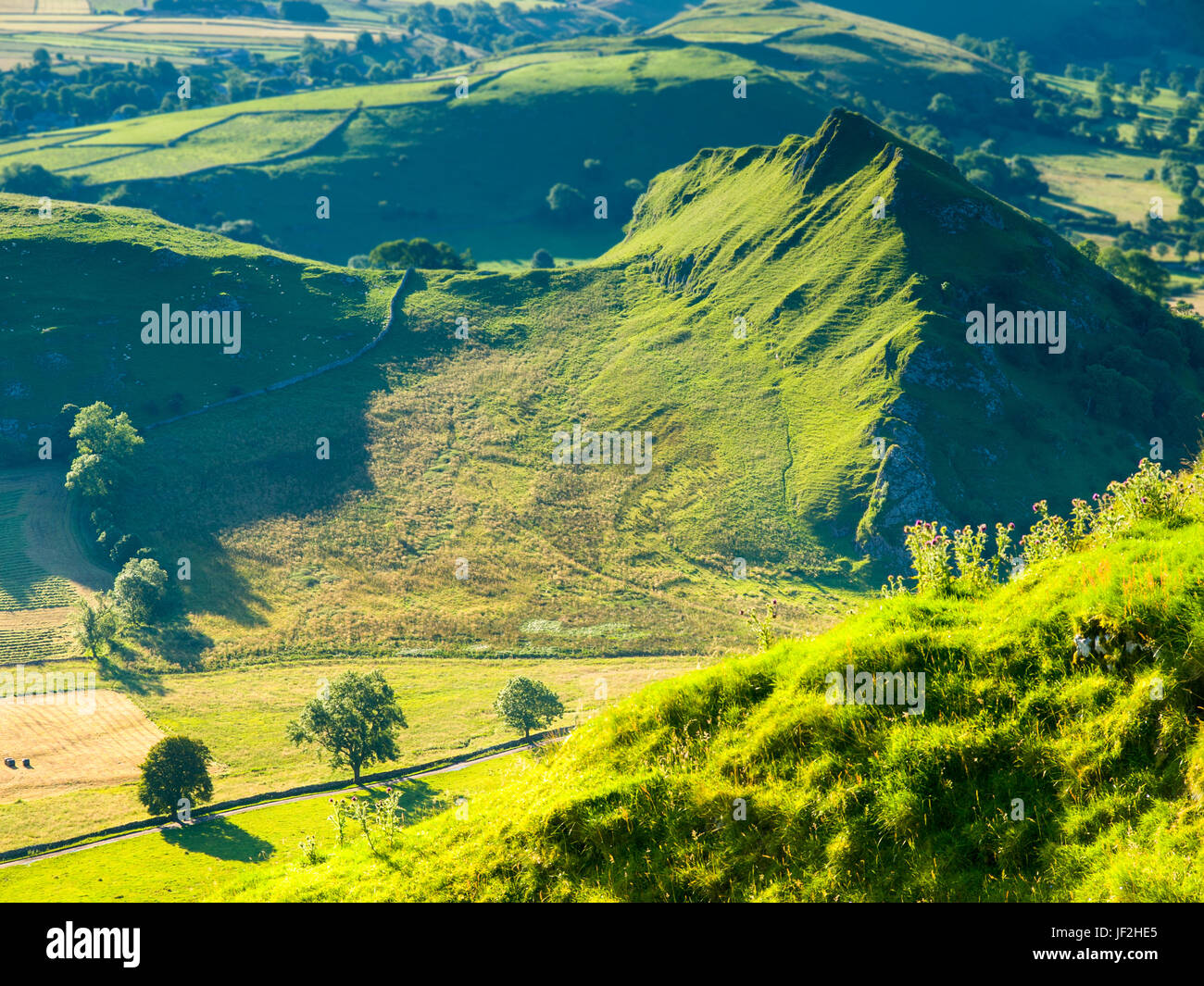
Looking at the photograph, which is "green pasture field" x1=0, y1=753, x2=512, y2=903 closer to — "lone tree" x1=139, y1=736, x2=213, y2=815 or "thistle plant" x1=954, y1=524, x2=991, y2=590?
"lone tree" x1=139, y1=736, x2=213, y2=815

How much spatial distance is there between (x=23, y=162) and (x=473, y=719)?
177 meters

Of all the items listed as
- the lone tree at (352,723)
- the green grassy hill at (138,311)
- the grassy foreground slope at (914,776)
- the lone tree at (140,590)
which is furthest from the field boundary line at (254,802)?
the green grassy hill at (138,311)

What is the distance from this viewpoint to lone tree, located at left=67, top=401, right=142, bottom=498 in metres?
87.3

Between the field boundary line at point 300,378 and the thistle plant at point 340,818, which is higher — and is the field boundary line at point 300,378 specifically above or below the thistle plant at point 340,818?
above

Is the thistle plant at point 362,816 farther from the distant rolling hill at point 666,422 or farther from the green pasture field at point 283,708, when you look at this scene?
the distant rolling hill at point 666,422

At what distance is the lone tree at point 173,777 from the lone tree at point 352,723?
21.4 ft

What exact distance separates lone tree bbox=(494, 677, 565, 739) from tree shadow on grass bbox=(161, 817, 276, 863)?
17228 millimetres

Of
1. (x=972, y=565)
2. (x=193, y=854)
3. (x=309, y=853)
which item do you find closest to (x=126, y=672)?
(x=193, y=854)

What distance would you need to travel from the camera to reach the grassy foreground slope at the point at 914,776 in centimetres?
1330

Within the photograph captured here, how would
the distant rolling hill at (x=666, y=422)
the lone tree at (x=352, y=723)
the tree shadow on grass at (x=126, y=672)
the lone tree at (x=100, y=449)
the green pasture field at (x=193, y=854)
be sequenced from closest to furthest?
the green pasture field at (x=193, y=854), the lone tree at (x=352, y=723), the tree shadow on grass at (x=126, y=672), the distant rolling hill at (x=666, y=422), the lone tree at (x=100, y=449)

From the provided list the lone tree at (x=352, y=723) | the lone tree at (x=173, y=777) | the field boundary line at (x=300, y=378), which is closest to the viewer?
the lone tree at (x=173, y=777)

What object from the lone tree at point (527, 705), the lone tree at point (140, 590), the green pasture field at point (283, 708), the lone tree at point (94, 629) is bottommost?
the green pasture field at point (283, 708)

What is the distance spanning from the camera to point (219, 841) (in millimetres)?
50938

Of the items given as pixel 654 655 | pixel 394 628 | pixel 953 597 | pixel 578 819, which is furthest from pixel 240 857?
pixel 953 597
